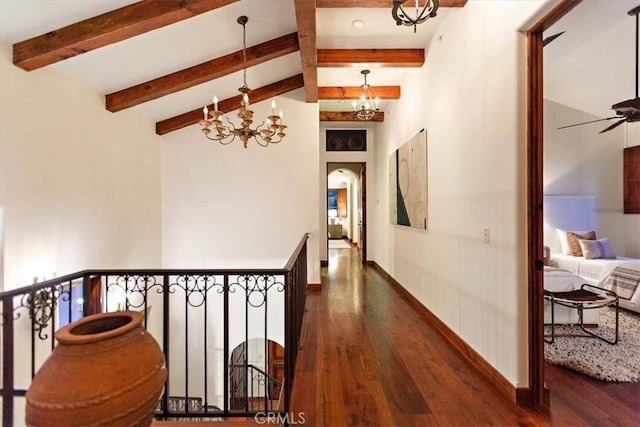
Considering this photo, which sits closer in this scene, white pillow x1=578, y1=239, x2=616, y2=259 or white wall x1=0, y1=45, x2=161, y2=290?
white wall x1=0, y1=45, x2=161, y2=290

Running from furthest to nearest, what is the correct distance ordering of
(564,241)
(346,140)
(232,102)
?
(346,140) → (564,241) → (232,102)

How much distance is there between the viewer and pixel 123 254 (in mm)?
Result: 4406

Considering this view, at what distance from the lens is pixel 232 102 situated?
16.5 feet

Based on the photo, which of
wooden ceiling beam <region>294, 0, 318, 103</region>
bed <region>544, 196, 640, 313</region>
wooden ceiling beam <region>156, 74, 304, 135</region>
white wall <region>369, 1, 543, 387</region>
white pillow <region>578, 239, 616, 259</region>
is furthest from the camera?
wooden ceiling beam <region>156, 74, 304, 135</region>

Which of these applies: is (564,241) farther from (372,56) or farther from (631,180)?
(372,56)

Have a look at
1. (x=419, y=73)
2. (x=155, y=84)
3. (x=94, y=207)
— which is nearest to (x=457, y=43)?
(x=419, y=73)

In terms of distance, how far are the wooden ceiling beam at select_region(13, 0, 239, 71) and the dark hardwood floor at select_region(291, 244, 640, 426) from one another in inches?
124

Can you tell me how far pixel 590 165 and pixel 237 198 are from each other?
21.5 ft

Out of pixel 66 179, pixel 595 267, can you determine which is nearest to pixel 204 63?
pixel 66 179

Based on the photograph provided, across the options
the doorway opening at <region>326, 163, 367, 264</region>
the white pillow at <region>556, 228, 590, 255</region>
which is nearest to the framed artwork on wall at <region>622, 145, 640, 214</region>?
the white pillow at <region>556, 228, 590, 255</region>

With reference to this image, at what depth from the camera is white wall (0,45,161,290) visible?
2669 millimetres

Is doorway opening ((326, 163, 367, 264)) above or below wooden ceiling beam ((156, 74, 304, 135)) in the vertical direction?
below

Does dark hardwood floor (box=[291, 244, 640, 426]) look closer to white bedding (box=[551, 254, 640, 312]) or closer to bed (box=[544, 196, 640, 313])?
bed (box=[544, 196, 640, 313])

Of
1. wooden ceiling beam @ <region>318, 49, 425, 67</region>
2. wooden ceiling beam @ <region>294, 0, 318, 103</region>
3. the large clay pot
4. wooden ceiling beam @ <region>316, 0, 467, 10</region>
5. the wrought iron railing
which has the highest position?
wooden ceiling beam @ <region>318, 49, 425, 67</region>
